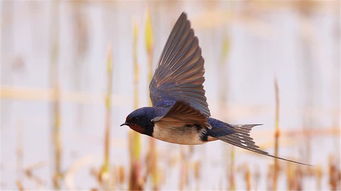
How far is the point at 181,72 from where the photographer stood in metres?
2.64

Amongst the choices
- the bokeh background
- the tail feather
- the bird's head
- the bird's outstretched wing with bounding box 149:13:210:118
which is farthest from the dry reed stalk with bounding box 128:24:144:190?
the bird's head

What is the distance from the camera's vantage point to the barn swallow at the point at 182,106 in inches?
83.7

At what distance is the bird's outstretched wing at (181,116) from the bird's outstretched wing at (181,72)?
0.95 ft

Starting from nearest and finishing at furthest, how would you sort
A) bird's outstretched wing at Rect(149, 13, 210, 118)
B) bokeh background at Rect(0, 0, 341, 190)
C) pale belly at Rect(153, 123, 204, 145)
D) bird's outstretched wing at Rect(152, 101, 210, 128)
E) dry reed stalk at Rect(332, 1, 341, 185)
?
bird's outstretched wing at Rect(152, 101, 210, 128), pale belly at Rect(153, 123, 204, 145), bird's outstretched wing at Rect(149, 13, 210, 118), bokeh background at Rect(0, 0, 341, 190), dry reed stalk at Rect(332, 1, 341, 185)

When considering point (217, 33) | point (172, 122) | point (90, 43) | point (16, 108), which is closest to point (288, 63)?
point (217, 33)

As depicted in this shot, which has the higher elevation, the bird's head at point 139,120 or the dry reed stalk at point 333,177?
the bird's head at point 139,120

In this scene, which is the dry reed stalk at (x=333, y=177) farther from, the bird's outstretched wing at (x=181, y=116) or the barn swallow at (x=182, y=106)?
the bird's outstretched wing at (x=181, y=116)

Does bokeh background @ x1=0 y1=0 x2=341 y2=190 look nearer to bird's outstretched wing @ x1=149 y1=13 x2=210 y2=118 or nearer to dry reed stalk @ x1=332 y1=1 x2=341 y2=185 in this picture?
dry reed stalk @ x1=332 y1=1 x2=341 y2=185

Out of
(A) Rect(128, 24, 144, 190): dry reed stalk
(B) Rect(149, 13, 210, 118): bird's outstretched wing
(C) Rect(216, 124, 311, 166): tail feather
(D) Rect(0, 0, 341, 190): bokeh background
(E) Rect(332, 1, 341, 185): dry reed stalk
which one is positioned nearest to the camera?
(C) Rect(216, 124, 311, 166): tail feather

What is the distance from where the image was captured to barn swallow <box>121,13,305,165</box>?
2.12 meters

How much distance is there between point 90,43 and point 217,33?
1.01 m

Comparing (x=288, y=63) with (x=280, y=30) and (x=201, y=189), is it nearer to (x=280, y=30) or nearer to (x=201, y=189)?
(x=280, y=30)

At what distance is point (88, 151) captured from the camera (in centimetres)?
455

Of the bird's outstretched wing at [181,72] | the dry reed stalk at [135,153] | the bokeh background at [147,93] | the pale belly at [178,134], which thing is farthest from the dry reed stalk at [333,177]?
the pale belly at [178,134]
